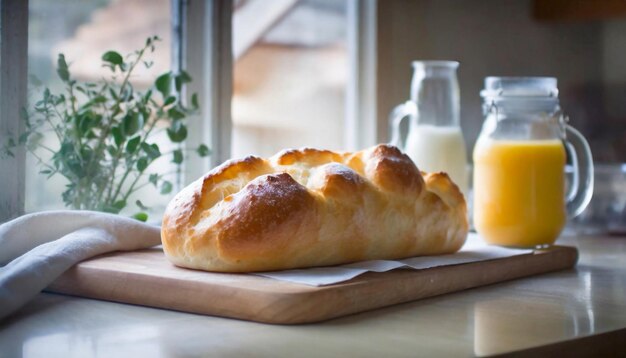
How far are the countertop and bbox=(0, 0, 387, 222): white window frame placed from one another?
A: 424 millimetres

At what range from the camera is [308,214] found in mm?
1109

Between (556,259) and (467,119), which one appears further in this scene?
(467,119)

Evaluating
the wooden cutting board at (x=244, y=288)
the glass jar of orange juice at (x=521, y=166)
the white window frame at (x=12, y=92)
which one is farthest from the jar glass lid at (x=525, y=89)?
the white window frame at (x=12, y=92)

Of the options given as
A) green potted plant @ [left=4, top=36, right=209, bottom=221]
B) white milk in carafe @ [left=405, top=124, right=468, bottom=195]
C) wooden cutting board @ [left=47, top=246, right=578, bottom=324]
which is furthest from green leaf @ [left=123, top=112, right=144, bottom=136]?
white milk in carafe @ [left=405, top=124, right=468, bottom=195]

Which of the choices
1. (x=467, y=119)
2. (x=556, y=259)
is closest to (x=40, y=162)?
(x=556, y=259)

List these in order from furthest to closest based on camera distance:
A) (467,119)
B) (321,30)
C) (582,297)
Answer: (467,119)
(321,30)
(582,297)

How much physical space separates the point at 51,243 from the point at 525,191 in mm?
756

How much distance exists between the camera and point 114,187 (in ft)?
5.26

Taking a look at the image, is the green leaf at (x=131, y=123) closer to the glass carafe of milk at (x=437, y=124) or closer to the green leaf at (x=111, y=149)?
the green leaf at (x=111, y=149)

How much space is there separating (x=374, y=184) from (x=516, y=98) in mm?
396

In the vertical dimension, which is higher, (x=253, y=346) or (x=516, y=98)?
(x=516, y=98)

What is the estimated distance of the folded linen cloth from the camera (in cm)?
99

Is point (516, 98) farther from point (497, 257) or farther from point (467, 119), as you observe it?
point (467, 119)

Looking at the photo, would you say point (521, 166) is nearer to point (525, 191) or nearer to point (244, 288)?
point (525, 191)
